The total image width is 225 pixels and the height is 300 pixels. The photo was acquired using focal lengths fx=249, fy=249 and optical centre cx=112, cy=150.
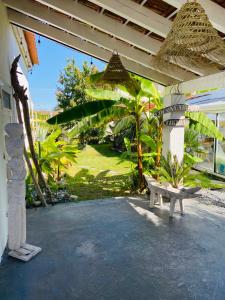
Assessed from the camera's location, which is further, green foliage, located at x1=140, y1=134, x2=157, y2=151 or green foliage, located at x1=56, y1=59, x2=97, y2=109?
green foliage, located at x1=56, y1=59, x2=97, y2=109

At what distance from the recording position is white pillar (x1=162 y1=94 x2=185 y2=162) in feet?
20.4

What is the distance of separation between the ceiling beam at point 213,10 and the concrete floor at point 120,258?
3437 millimetres

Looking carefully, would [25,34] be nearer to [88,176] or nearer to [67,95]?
[88,176]

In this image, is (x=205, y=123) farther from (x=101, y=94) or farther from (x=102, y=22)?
(x=102, y=22)

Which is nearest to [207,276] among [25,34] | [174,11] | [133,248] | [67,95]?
[133,248]

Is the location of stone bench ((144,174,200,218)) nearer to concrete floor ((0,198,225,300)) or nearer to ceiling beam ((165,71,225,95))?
concrete floor ((0,198,225,300))

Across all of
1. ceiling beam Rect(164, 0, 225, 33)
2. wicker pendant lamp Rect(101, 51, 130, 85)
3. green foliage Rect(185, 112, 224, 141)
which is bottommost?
green foliage Rect(185, 112, 224, 141)

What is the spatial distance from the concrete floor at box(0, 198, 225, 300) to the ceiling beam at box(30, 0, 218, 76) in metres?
3.36

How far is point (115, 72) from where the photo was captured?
15.8ft

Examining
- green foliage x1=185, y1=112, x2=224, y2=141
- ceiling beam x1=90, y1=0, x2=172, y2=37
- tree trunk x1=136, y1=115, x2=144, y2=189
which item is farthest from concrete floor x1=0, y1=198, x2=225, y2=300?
ceiling beam x1=90, y1=0, x2=172, y2=37

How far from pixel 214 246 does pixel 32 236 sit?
10.6 feet

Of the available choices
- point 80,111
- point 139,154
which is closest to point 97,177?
point 139,154

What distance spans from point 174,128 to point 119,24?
9.30 ft

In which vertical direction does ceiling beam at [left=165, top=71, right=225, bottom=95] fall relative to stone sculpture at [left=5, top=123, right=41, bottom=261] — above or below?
above
